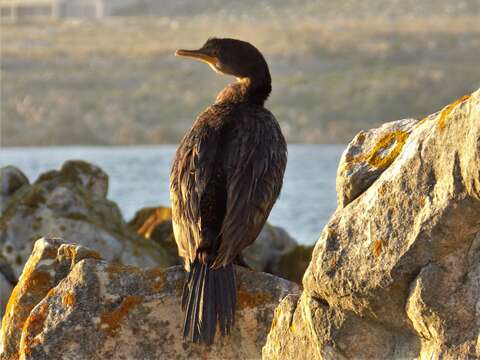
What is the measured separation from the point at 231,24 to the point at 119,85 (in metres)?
14.8

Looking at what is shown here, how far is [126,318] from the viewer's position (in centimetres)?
643

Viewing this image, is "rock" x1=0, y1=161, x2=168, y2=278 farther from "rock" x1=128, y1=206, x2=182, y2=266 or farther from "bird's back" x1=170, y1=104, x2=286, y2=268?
"bird's back" x1=170, y1=104, x2=286, y2=268

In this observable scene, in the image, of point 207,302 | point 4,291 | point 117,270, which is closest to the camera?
point 207,302

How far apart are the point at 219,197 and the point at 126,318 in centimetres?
95

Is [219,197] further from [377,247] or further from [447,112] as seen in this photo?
[447,112]

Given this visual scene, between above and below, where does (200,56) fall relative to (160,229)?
above

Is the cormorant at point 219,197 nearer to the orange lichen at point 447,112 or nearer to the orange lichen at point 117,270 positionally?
the orange lichen at point 117,270

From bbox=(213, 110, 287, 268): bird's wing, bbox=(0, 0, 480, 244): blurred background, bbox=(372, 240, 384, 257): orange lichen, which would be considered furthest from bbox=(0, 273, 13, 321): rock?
bbox=(0, 0, 480, 244): blurred background

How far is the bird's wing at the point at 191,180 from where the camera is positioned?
6.85 m

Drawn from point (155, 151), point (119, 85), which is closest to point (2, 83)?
point (119, 85)

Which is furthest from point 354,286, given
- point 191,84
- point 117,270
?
point 191,84

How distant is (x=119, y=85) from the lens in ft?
197

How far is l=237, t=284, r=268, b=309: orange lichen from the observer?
21.6ft

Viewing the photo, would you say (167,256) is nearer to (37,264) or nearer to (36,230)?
(36,230)
